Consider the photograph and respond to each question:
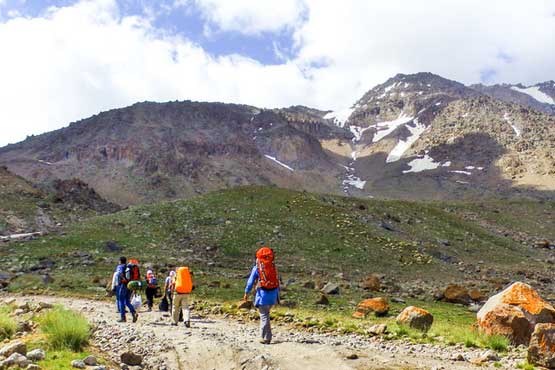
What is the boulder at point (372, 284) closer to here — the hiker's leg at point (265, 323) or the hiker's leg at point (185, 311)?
the hiker's leg at point (185, 311)

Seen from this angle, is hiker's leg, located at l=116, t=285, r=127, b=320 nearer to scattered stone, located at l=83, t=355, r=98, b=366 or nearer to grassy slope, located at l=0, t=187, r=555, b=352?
grassy slope, located at l=0, t=187, r=555, b=352

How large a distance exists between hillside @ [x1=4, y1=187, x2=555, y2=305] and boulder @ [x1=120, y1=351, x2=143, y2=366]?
12.5 meters

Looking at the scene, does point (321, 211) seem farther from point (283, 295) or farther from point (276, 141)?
point (276, 141)

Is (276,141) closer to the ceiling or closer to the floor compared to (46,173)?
closer to the ceiling

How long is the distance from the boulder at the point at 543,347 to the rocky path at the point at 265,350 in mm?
473

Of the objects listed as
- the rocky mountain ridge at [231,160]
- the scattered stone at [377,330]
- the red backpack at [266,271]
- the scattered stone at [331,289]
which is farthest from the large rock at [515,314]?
the rocky mountain ridge at [231,160]

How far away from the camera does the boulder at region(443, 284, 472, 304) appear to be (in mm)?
27156

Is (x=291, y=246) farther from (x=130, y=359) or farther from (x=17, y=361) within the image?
(x=17, y=361)

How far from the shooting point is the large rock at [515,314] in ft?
46.7

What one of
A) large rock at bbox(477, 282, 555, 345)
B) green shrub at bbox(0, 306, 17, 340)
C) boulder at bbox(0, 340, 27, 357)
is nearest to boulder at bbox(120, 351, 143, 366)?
boulder at bbox(0, 340, 27, 357)

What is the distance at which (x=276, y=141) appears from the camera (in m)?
198

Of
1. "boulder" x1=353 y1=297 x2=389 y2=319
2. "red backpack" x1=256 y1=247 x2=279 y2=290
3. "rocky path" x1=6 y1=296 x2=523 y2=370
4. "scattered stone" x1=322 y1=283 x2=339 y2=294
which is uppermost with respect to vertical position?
"red backpack" x1=256 y1=247 x2=279 y2=290

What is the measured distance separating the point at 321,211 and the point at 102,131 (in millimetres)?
141846

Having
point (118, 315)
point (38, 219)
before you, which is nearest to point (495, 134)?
point (38, 219)
